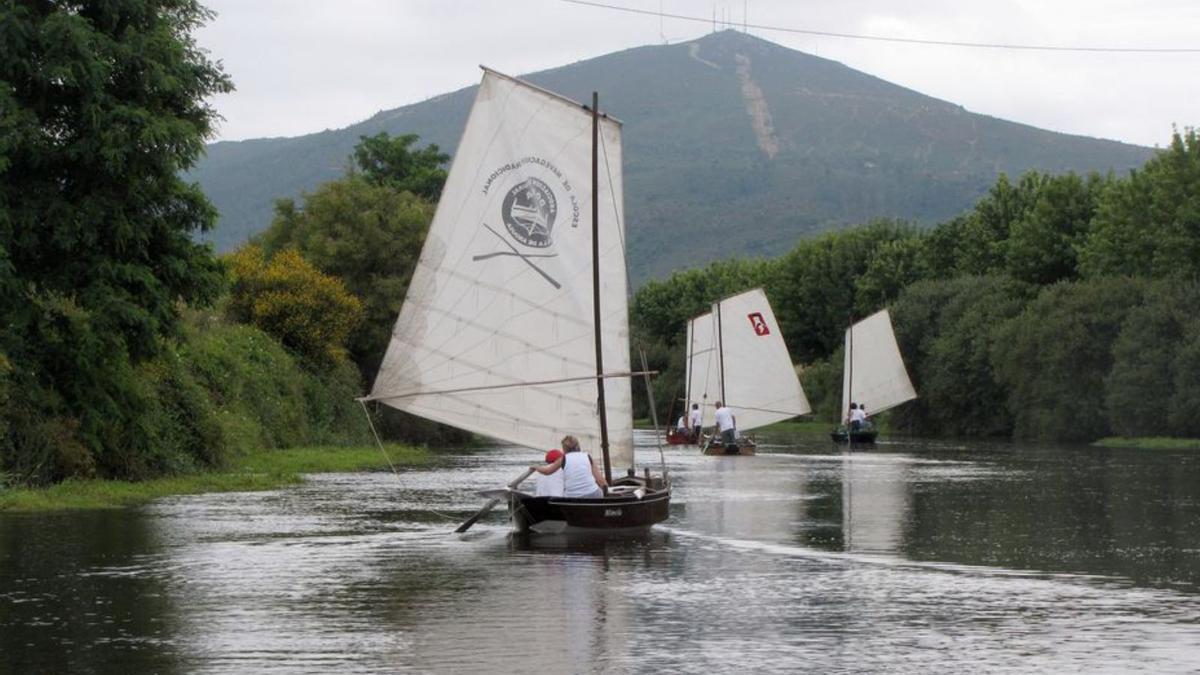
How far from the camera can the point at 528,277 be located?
3244 centimetres

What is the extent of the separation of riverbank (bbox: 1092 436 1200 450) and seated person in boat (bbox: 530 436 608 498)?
5748 cm

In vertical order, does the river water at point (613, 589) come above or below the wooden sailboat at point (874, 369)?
below

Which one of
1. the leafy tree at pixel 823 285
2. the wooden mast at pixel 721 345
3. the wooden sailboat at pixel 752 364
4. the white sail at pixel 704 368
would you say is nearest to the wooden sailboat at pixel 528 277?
the wooden sailboat at pixel 752 364

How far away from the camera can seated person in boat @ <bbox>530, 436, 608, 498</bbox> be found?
30.5 meters

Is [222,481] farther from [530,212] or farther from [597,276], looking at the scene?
[597,276]


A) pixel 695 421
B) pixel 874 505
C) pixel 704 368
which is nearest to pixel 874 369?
pixel 695 421

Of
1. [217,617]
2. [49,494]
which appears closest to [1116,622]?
[217,617]

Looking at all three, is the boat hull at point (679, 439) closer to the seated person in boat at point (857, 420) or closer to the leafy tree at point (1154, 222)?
the seated person in boat at point (857, 420)

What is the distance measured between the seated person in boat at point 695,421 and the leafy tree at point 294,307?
24811mm

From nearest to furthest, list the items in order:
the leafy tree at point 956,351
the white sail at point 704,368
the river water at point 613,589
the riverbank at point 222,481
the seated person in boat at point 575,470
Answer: the river water at point 613,589 < the seated person in boat at point 575,470 < the riverbank at point 222,481 < the white sail at point 704,368 < the leafy tree at point 956,351

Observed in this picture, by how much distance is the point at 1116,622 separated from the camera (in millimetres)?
20688

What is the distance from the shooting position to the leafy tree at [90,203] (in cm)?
3816

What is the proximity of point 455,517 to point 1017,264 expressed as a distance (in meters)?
81.6

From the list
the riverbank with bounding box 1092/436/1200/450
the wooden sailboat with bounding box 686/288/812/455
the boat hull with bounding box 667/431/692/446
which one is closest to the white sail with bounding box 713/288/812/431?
the wooden sailboat with bounding box 686/288/812/455
